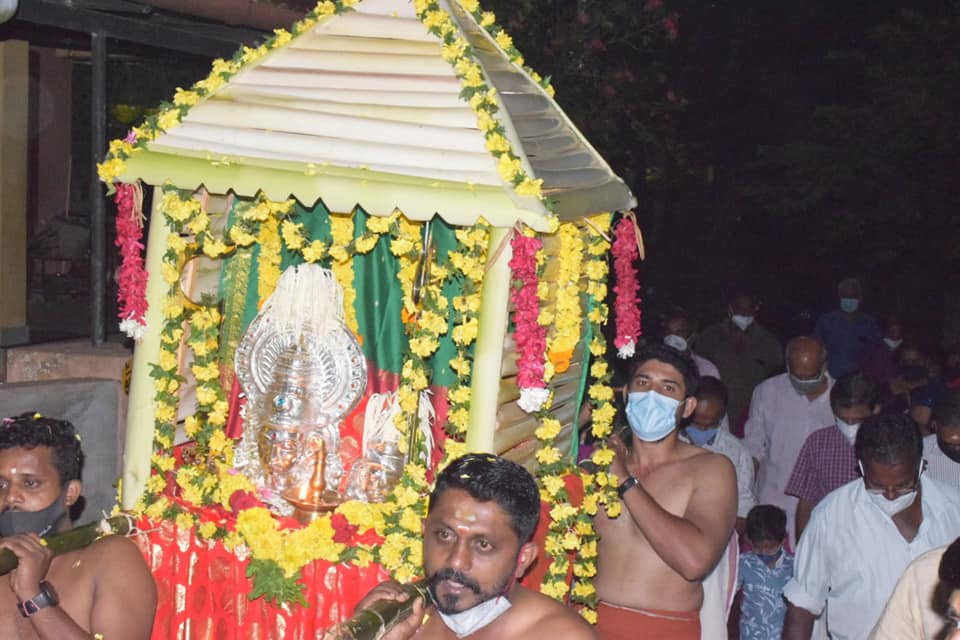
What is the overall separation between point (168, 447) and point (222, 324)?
0.91 m

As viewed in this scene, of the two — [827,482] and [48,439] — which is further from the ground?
[48,439]

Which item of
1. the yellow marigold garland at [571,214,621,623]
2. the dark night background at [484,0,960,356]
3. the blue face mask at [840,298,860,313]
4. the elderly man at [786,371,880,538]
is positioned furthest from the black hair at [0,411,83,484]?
the blue face mask at [840,298,860,313]

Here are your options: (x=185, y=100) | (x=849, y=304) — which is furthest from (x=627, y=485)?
(x=849, y=304)

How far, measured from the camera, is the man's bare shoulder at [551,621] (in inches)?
147

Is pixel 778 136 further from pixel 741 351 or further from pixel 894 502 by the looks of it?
pixel 894 502

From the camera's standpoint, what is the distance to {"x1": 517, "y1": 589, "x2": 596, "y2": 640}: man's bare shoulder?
3732 mm

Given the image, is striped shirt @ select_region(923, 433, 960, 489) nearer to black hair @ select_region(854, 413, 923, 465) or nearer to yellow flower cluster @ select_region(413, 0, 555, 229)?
black hair @ select_region(854, 413, 923, 465)

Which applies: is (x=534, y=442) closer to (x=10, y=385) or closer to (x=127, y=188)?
(x=127, y=188)

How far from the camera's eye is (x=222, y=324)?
652cm

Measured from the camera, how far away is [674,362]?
5.45 m

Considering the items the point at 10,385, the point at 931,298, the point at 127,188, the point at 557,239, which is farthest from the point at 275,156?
the point at 931,298

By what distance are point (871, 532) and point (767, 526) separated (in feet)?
4.16

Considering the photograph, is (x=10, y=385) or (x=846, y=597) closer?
(x=846, y=597)

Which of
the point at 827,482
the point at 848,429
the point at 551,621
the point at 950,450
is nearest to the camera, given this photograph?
the point at 551,621
